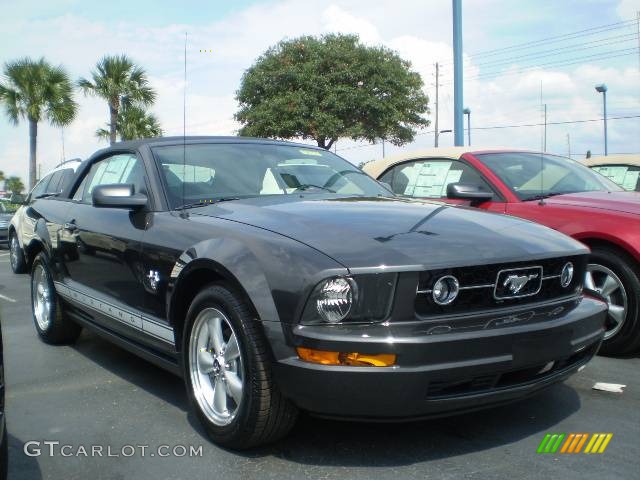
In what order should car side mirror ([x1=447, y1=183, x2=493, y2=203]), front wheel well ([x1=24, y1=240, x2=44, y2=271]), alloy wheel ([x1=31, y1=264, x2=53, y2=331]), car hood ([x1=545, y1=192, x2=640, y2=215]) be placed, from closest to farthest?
1. car hood ([x1=545, y1=192, x2=640, y2=215])
2. car side mirror ([x1=447, y1=183, x2=493, y2=203])
3. alloy wheel ([x1=31, y1=264, x2=53, y2=331])
4. front wheel well ([x1=24, y1=240, x2=44, y2=271])

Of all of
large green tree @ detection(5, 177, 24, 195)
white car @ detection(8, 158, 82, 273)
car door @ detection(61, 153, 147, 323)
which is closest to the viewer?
car door @ detection(61, 153, 147, 323)

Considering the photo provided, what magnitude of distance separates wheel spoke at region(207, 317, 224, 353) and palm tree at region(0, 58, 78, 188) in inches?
1003

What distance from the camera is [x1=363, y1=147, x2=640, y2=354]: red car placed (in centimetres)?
444

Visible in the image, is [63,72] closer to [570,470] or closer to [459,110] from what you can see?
[459,110]

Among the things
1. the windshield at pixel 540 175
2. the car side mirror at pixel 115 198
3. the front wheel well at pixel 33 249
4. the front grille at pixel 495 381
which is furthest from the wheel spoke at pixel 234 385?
the windshield at pixel 540 175

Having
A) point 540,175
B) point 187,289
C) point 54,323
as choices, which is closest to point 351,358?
point 187,289

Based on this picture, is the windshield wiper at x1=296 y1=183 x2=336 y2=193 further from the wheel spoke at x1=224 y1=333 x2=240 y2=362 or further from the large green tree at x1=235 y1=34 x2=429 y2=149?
the large green tree at x1=235 y1=34 x2=429 y2=149

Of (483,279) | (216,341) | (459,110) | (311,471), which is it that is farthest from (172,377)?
(459,110)

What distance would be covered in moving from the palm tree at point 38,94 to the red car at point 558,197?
2262 cm

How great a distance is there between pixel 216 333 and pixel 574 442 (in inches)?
66.6

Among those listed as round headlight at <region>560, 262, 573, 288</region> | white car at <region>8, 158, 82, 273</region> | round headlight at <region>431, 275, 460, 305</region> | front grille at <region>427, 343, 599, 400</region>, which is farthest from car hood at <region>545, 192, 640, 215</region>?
white car at <region>8, 158, 82, 273</region>

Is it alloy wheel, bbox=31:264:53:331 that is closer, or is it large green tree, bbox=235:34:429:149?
alloy wheel, bbox=31:264:53:331

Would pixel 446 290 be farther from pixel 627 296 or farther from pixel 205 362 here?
pixel 627 296

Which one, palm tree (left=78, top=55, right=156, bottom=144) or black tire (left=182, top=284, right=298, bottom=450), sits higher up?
palm tree (left=78, top=55, right=156, bottom=144)
